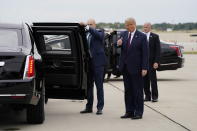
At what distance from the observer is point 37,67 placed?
9430 mm

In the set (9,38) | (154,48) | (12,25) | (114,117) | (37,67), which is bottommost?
(114,117)

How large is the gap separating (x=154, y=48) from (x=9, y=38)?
461 centimetres

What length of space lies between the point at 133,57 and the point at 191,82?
881cm

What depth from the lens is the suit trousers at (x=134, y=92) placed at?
420 inches

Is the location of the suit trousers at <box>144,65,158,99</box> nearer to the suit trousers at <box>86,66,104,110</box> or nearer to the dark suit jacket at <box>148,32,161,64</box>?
the dark suit jacket at <box>148,32,161,64</box>

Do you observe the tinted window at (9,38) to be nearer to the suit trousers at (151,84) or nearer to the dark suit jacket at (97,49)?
the dark suit jacket at (97,49)

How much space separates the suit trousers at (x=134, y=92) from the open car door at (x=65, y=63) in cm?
71

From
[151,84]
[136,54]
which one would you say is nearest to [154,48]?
[151,84]

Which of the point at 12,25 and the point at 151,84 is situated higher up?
the point at 12,25

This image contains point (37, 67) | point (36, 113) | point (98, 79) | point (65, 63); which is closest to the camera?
point (37, 67)

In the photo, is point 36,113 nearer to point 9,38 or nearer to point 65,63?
point 9,38

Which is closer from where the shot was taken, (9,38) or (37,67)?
(37,67)

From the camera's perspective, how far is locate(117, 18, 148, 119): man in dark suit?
419 inches

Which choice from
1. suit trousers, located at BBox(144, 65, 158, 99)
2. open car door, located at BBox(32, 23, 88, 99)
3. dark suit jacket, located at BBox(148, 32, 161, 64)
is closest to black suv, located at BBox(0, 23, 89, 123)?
open car door, located at BBox(32, 23, 88, 99)
